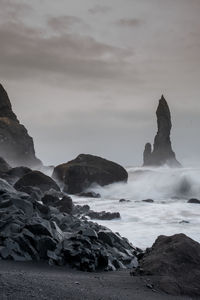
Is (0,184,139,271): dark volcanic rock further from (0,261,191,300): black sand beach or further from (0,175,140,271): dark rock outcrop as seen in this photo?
(0,261,191,300): black sand beach

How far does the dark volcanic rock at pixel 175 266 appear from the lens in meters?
6.49

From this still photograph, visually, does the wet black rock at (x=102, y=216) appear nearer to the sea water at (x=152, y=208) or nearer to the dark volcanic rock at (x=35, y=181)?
the sea water at (x=152, y=208)


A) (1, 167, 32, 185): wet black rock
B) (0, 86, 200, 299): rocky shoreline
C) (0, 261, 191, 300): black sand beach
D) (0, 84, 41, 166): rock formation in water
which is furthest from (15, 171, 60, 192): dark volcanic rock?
(0, 84, 41, 166): rock formation in water

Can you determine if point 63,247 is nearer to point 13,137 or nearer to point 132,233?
point 132,233

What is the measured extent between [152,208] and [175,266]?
52.8 feet

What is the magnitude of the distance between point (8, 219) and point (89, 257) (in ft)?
6.89

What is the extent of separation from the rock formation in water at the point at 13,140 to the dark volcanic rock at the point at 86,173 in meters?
27.2

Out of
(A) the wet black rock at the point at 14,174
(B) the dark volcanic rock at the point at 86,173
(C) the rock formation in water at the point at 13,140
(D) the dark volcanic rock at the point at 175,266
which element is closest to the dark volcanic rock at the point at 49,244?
(D) the dark volcanic rock at the point at 175,266

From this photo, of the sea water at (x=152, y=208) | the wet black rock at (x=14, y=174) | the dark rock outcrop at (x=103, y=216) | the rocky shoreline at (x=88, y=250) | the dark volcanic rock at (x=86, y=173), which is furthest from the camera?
the dark volcanic rock at (x=86, y=173)

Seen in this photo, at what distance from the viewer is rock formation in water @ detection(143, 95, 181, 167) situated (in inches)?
3826

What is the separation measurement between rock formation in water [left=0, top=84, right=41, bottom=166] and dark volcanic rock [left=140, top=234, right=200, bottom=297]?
54945 millimetres

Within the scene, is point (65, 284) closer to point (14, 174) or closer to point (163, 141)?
point (14, 174)

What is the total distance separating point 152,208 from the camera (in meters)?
23.1

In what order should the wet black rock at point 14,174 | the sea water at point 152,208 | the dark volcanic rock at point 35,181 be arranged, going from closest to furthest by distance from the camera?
the sea water at point 152,208 < the dark volcanic rock at point 35,181 < the wet black rock at point 14,174
